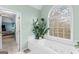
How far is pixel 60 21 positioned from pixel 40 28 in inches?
11.0

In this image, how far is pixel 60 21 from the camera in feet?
4.46

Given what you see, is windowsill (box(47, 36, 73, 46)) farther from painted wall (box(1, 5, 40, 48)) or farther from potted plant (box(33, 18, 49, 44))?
painted wall (box(1, 5, 40, 48))

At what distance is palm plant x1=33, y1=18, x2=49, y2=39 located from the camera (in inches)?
54.7

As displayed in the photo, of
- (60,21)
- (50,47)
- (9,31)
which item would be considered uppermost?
(60,21)

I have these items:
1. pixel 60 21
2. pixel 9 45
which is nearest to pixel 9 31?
pixel 9 45

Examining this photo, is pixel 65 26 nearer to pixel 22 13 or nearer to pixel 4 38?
pixel 22 13

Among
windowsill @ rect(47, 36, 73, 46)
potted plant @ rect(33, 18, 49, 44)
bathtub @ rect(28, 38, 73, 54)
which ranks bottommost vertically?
bathtub @ rect(28, 38, 73, 54)

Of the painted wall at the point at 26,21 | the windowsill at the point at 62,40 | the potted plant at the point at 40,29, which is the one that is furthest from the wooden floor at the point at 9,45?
the windowsill at the point at 62,40

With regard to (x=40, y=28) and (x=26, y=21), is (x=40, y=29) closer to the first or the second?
(x=40, y=28)

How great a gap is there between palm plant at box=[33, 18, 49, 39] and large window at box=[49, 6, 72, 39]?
80 millimetres

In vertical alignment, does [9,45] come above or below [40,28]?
below

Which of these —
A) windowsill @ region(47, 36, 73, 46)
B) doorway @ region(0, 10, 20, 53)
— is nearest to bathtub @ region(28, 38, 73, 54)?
windowsill @ region(47, 36, 73, 46)

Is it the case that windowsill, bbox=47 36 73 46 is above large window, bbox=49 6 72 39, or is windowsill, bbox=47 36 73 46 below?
below
